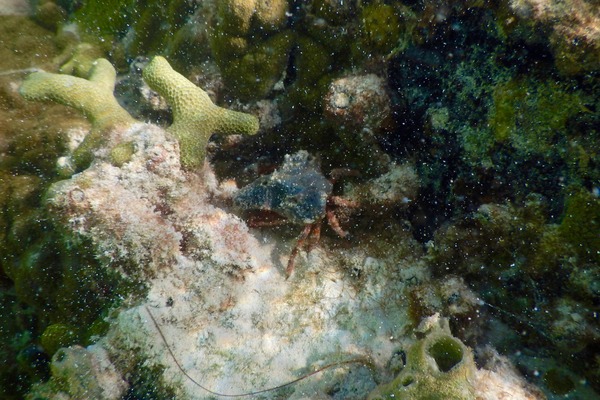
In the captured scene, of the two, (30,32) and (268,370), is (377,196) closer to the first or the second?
(268,370)

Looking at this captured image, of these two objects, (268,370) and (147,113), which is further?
(147,113)

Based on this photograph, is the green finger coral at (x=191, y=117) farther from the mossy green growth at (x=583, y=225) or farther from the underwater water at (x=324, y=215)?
the mossy green growth at (x=583, y=225)

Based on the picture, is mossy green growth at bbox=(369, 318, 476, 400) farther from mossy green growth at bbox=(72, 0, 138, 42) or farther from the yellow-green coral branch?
mossy green growth at bbox=(72, 0, 138, 42)

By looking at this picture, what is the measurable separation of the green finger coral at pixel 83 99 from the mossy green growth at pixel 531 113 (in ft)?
10.9

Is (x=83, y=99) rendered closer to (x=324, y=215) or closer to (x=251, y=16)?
(x=251, y=16)

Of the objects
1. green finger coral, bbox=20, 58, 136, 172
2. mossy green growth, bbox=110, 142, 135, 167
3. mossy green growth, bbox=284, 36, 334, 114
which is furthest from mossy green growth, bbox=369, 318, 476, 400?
green finger coral, bbox=20, 58, 136, 172

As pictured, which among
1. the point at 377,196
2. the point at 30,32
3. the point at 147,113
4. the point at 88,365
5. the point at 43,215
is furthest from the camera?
the point at 30,32

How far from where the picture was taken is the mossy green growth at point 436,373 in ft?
6.04

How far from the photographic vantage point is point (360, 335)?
2678 millimetres

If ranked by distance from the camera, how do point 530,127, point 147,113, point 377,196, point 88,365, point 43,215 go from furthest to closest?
point 147,113, point 43,215, point 377,196, point 88,365, point 530,127

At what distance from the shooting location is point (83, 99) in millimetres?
3453

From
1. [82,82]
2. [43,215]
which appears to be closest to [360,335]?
[43,215]

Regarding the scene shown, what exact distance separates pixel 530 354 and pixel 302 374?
166cm

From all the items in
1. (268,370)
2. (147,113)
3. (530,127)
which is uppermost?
(530,127)
